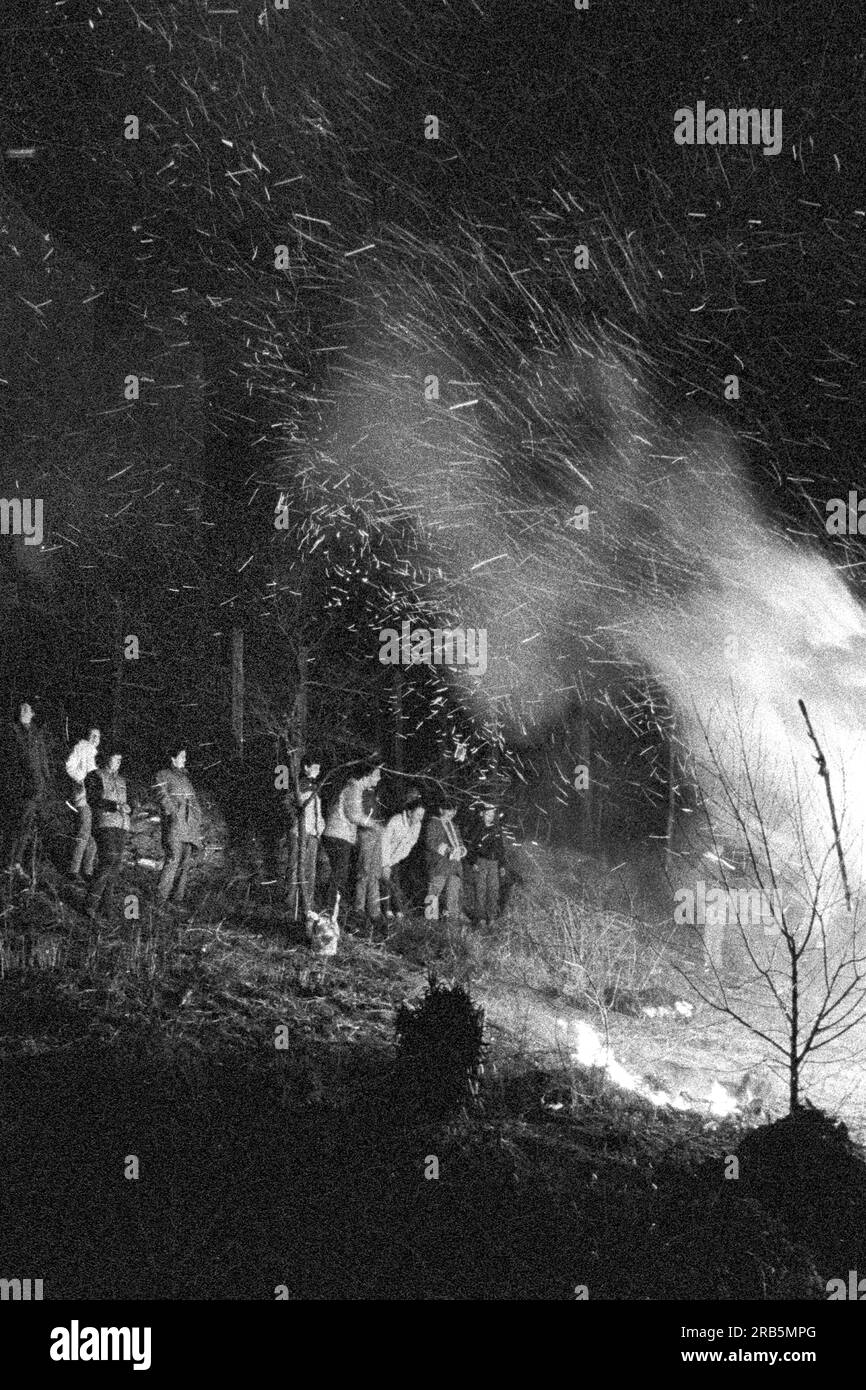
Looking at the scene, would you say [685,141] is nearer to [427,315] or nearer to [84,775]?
[427,315]

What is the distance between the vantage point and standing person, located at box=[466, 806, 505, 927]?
31.5 ft

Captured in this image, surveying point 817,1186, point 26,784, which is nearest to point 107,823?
point 26,784

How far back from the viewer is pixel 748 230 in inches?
408

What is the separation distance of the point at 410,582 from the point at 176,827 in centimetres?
320

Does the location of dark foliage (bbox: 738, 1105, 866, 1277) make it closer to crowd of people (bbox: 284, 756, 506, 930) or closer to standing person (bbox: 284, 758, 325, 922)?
crowd of people (bbox: 284, 756, 506, 930)

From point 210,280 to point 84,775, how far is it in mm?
4947

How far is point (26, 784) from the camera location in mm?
9500

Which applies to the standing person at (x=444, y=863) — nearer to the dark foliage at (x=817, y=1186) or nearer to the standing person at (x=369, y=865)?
the standing person at (x=369, y=865)

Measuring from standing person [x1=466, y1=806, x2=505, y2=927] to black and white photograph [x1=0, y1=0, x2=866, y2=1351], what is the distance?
0.13 feet

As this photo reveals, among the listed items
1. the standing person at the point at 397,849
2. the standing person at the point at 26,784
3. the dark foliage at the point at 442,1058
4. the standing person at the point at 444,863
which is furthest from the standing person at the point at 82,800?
the dark foliage at the point at 442,1058

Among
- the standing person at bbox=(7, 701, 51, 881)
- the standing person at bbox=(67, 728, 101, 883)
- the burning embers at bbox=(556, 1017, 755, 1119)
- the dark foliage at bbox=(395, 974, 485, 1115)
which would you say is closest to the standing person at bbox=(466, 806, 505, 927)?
the burning embers at bbox=(556, 1017, 755, 1119)

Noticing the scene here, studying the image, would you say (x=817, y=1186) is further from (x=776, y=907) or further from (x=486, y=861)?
(x=486, y=861)

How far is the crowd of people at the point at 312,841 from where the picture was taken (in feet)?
30.7

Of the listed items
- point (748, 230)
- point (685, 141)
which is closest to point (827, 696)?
point (748, 230)
